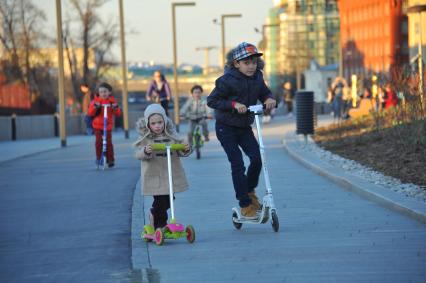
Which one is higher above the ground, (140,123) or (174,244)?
(140,123)

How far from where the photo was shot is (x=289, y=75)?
150 meters

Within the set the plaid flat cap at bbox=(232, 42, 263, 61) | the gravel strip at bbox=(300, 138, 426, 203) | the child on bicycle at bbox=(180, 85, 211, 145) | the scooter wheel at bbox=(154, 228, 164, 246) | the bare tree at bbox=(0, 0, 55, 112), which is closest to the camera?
the scooter wheel at bbox=(154, 228, 164, 246)

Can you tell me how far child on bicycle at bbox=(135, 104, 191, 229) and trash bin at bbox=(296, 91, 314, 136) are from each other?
614 inches

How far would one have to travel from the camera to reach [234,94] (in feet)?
36.9

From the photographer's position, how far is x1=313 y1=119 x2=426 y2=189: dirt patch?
1582cm

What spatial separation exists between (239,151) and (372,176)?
15.6 ft

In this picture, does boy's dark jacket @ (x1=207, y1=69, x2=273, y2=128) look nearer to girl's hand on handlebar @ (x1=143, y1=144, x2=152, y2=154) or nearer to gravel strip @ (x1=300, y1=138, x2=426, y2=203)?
girl's hand on handlebar @ (x1=143, y1=144, x2=152, y2=154)

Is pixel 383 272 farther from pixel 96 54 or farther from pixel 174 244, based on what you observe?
pixel 96 54

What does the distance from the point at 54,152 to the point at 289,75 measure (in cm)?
12149

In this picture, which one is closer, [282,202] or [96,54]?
[282,202]

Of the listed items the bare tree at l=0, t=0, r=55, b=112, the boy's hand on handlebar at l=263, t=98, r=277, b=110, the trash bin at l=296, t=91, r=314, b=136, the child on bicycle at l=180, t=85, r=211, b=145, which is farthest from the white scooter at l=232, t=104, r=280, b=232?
the bare tree at l=0, t=0, r=55, b=112

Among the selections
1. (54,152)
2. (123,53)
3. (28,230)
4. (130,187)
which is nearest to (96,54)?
(123,53)

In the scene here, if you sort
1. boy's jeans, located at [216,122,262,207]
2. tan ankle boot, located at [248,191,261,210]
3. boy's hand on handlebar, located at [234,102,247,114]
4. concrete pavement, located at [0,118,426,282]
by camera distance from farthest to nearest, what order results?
boy's jeans, located at [216,122,262,207] < tan ankle boot, located at [248,191,261,210] < boy's hand on handlebar, located at [234,102,247,114] < concrete pavement, located at [0,118,426,282]

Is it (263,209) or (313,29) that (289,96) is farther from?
(313,29)
